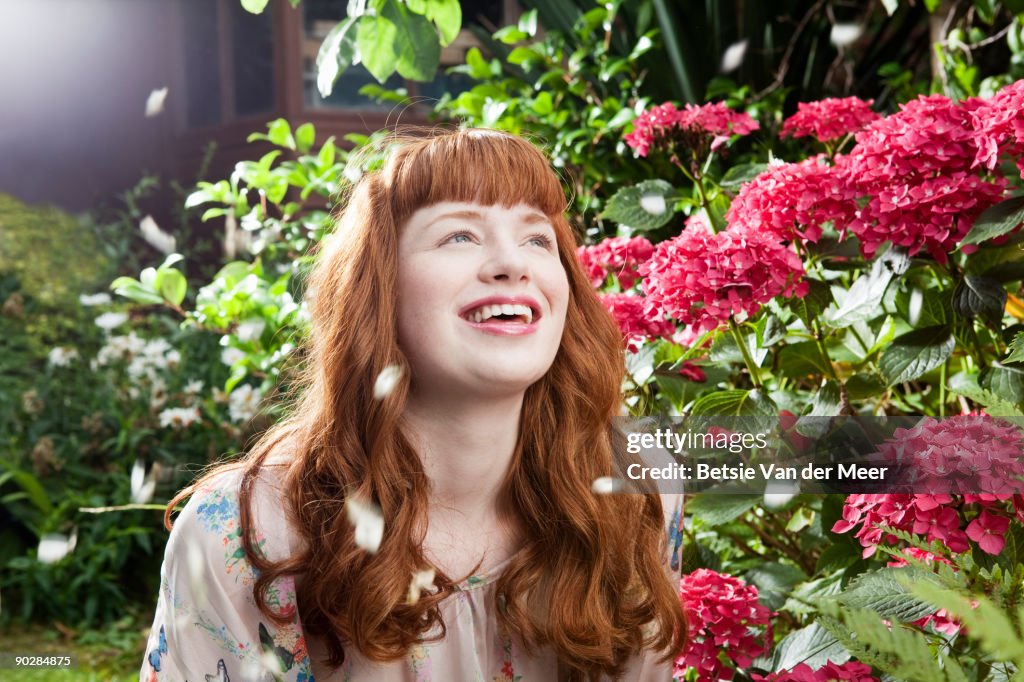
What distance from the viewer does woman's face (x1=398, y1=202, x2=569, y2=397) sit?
3.68ft

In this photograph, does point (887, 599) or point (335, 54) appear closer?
point (887, 599)

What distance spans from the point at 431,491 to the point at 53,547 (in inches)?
88.5

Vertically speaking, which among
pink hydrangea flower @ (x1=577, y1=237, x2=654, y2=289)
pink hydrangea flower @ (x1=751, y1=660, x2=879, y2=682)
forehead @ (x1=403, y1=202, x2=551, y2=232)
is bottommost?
pink hydrangea flower @ (x1=751, y1=660, x2=879, y2=682)

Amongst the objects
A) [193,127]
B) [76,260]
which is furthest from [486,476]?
[193,127]

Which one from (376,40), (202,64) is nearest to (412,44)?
(376,40)

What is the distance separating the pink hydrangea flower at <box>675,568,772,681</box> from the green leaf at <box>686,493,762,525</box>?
0.26 feet

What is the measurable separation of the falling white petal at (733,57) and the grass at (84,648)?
229cm

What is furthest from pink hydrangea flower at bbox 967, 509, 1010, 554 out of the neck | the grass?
the grass

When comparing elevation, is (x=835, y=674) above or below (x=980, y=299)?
below

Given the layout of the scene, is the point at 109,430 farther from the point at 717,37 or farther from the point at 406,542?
the point at 406,542

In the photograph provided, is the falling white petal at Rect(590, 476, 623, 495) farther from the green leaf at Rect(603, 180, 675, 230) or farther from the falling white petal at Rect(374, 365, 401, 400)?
the green leaf at Rect(603, 180, 675, 230)

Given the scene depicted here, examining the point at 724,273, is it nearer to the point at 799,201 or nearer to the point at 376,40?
the point at 799,201

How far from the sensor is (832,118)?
1.74 m

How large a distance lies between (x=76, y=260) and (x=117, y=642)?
1.97 meters
